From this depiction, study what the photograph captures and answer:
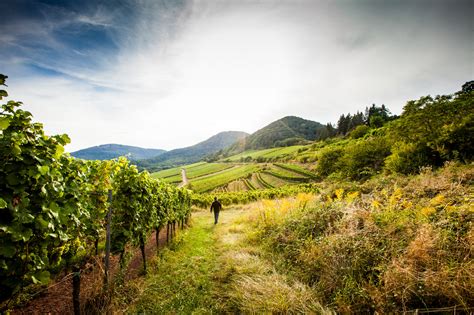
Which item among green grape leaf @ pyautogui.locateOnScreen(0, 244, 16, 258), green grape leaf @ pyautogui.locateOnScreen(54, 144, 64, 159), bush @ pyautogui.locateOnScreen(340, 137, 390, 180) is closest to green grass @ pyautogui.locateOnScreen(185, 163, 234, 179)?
bush @ pyautogui.locateOnScreen(340, 137, 390, 180)

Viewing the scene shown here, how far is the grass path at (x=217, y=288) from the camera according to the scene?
178 inches

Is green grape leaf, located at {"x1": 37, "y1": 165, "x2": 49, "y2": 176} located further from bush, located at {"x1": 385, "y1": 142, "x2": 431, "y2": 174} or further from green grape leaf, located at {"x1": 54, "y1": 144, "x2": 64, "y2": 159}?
bush, located at {"x1": 385, "y1": 142, "x2": 431, "y2": 174}

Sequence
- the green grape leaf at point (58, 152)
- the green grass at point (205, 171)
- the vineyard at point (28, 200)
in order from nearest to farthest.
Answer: the vineyard at point (28, 200) → the green grape leaf at point (58, 152) → the green grass at point (205, 171)

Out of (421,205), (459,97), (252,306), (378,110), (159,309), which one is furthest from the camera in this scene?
(378,110)

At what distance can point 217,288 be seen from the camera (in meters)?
5.78

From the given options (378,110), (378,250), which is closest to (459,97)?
(378,250)

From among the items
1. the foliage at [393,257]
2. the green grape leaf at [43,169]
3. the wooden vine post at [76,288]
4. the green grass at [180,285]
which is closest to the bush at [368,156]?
the foliage at [393,257]

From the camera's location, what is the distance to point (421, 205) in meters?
5.80

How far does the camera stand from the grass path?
14.8 feet

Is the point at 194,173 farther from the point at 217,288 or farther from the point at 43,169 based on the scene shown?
the point at 43,169

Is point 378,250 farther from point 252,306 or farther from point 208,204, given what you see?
point 208,204

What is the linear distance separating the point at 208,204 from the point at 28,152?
98.1ft

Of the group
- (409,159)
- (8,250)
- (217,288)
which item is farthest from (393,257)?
(409,159)

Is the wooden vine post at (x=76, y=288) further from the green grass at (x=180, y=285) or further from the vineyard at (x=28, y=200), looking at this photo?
the green grass at (x=180, y=285)
